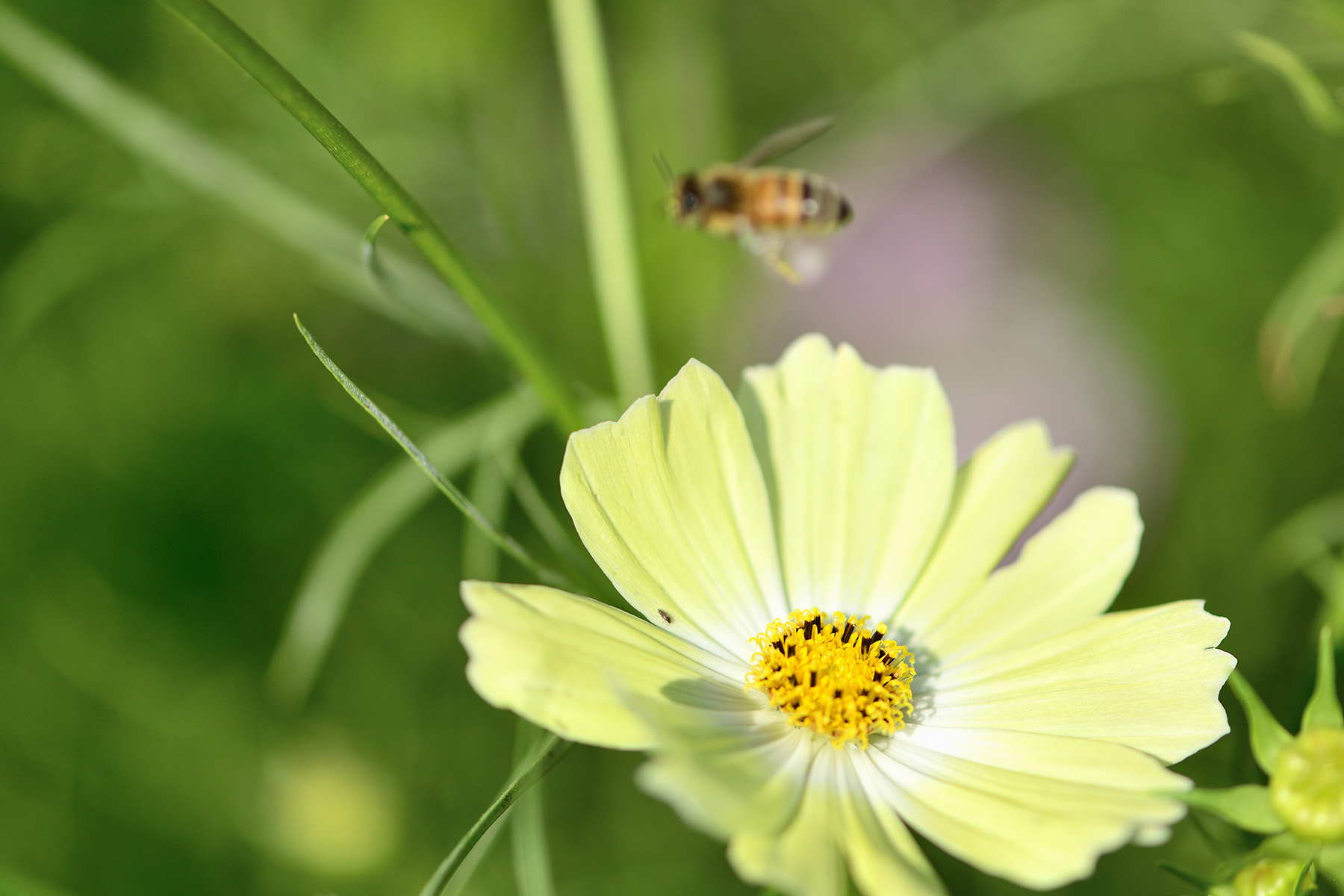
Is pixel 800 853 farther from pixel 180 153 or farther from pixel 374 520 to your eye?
pixel 180 153

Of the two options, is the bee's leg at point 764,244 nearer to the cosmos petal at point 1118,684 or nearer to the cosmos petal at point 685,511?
the cosmos petal at point 685,511

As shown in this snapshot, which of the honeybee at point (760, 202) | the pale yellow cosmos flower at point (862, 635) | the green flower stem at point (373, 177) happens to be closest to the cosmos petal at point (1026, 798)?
the pale yellow cosmos flower at point (862, 635)

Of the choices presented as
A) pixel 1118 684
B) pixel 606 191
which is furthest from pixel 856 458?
pixel 606 191

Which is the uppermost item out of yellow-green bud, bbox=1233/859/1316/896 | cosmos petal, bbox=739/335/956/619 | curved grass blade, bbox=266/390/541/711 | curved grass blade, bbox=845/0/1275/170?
curved grass blade, bbox=845/0/1275/170

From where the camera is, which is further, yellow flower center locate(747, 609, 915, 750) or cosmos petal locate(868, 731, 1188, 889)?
yellow flower center locate(747, 609, 915, 750)

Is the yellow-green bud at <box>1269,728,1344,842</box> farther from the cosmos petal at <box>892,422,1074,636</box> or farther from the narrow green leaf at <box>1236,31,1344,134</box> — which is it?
the narrow green leaf at <box>1236,31,1344,134</box>

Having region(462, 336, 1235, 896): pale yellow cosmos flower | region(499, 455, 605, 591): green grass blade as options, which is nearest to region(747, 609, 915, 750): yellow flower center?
region(462, 336, 1235, 896): pale yellow cosmos flower
